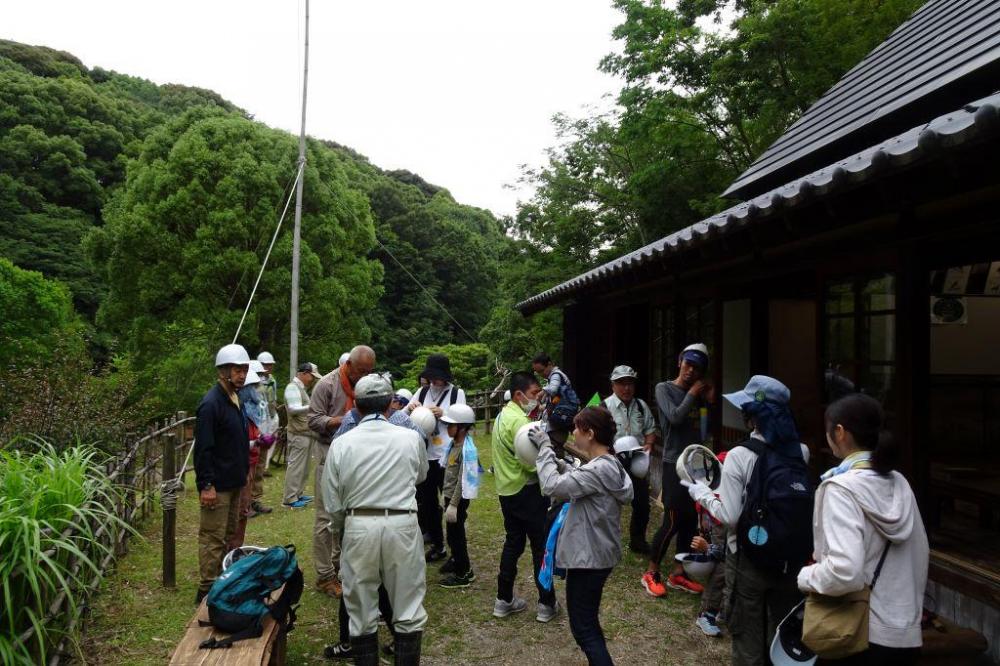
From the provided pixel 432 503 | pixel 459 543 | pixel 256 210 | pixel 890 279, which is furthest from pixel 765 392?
pixel 256 210

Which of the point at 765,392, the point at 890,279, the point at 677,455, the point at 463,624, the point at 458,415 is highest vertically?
the point at 890,279

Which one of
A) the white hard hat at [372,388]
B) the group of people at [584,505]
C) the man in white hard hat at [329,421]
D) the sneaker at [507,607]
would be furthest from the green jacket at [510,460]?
the man in white hard hat at [329,421]

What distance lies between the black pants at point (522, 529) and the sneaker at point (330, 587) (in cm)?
135

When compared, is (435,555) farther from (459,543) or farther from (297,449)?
(297,449)

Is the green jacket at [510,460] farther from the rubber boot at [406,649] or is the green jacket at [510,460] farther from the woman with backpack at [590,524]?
the rubber boot at [406,649]

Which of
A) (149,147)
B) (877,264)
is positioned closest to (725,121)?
(877,264)

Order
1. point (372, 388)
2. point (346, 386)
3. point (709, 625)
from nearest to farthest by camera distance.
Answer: point (372, 388) → point (709, 625) → point (346, 386)

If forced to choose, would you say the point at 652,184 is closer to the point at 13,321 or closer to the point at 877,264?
the point at 877,264

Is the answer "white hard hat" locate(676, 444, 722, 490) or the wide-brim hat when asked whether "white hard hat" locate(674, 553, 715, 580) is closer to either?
"white hard hat" locate(676, 444, 722, 490)

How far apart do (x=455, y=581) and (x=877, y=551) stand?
3713mm

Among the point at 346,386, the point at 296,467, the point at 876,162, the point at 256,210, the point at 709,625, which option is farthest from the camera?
the point at 256,210

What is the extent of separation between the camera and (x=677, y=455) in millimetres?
5172

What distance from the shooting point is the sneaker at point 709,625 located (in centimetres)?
436

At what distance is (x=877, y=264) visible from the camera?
405 cm
